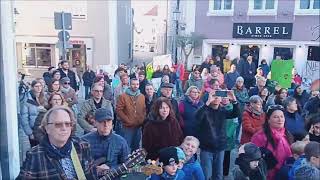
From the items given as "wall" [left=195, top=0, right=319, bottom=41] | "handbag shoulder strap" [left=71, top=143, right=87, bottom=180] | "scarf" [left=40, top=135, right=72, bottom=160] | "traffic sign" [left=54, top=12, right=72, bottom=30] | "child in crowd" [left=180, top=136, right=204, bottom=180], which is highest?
"wall" [left=195, top=0, right=319, bottom=41]

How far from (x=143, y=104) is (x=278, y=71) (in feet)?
14.5

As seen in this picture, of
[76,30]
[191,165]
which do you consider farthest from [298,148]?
[76,30]

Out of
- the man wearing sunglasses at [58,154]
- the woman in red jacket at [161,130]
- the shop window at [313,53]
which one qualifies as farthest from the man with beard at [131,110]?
the shop window at [313,53]

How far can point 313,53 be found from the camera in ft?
61.4

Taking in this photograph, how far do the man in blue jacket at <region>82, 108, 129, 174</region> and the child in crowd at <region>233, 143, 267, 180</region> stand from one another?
3.84 feet

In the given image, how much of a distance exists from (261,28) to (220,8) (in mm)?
2565

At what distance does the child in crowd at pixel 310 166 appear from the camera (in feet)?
9.88

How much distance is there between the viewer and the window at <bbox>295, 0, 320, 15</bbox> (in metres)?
18.4

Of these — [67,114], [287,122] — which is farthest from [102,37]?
[67,114]

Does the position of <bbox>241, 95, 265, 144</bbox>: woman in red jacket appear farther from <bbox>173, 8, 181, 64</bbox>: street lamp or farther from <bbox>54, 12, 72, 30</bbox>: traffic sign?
<bbox>173, 8, 181, 64</bbox>: street lamp

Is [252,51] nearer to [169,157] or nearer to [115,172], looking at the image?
[169,157]

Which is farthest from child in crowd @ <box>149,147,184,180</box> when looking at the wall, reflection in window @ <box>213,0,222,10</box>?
reflection in window @ <box>213,0,222,10</box>

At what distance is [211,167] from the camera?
5.40 meters

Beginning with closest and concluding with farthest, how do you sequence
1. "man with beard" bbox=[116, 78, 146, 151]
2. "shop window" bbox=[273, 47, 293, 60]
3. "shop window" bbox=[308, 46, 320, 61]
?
"man with beard" bbox=[116, 78, 146, 151] < "shop window" bbox=[308, 46, 320, 61] < "shop window" bbox=[273, 47, 293, 60]
